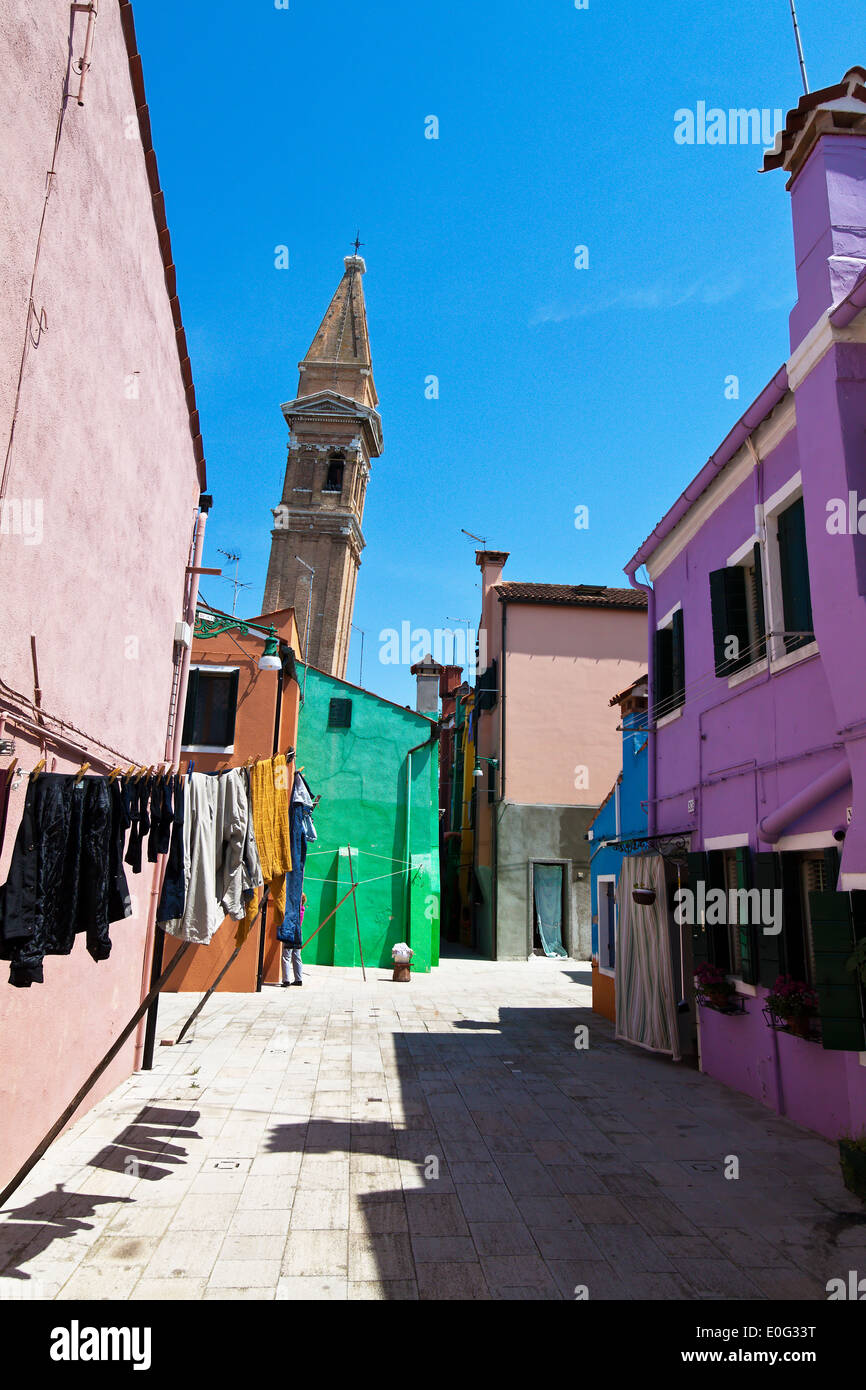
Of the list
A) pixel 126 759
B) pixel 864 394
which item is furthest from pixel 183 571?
pixel 864 394

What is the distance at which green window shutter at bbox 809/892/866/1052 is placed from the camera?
593 cm

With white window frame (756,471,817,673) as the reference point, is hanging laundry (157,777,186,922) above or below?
below

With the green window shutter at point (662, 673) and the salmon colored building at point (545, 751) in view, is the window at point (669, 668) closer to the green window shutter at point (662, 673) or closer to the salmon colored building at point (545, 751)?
the green window shutter at point (662, 673)

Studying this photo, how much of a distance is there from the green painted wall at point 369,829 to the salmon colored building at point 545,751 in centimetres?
345

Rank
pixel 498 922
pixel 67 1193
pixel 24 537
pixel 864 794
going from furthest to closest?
pixel 498 922, pixel 864 794, pixel 67 1193, pixel 24 537

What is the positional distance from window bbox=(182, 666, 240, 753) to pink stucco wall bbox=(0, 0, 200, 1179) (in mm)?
7303

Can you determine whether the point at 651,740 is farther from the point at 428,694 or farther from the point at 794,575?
the point at 428,694

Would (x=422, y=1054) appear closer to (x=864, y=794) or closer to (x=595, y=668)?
(x=864, y=794)

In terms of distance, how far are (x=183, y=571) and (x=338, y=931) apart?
11.6 m

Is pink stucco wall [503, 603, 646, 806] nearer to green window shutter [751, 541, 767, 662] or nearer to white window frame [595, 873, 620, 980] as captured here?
white window frame [595, 873, 620, 980]

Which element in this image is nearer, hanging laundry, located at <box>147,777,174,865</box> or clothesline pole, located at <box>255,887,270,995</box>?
hanging laundry, located at <box>147,777,174,865</box>

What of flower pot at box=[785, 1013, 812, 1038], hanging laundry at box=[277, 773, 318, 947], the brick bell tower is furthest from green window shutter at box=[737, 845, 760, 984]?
the brick bell tower

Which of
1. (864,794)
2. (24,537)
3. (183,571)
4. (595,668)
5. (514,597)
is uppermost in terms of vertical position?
(514,597)
